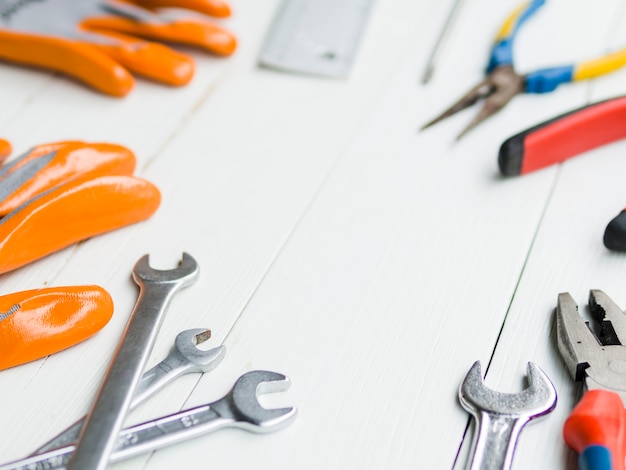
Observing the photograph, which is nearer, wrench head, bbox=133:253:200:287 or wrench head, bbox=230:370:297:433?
wrench head, bbox=230:370:297:433

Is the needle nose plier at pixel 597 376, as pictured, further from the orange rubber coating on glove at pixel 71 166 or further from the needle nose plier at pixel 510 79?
the orange rubber coating on glove at pixel 71 166

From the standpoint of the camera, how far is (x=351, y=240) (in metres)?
0.81

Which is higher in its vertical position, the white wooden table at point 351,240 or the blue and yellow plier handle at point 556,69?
the blue and yellow plier handle at point 556,69

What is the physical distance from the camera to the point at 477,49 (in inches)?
41.9

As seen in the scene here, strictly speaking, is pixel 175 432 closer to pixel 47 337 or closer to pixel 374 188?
pixel 47 337

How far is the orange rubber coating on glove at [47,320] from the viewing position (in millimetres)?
662

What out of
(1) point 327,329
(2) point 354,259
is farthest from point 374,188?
(1) point 327,329

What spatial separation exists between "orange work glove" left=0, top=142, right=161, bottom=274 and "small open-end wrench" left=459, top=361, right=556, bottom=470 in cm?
40

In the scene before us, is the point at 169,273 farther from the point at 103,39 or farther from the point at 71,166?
the point at 103,39

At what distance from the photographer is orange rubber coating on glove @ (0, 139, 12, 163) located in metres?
0.87

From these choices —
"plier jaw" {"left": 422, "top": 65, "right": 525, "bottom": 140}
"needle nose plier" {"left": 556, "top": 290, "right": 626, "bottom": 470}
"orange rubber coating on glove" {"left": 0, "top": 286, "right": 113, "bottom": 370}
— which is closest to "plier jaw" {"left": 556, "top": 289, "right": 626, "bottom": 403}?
"needle nose plier" {"left": 556, "top": 290, "right": 626, "bottom": 470}

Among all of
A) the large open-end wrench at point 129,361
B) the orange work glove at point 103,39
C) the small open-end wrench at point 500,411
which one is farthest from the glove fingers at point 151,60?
the small open-end wrench at point 500,411

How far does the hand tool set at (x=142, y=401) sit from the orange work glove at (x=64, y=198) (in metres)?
0.13

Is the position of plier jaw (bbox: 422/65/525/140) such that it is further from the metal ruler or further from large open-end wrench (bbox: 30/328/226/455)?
large open-end wrench (bbox: 30/328/226/455)
